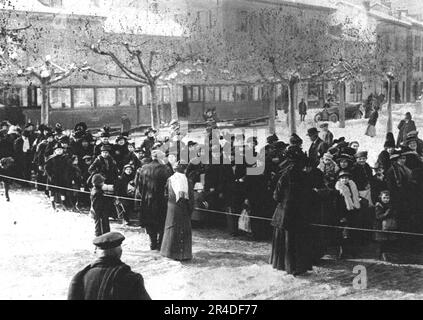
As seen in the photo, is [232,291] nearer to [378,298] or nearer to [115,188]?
[378,298]

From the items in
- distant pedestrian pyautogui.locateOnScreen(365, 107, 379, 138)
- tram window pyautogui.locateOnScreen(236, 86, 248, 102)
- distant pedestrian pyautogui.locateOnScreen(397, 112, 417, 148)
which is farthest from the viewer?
tram window pyautogui.locateOnScreen(236, 86, 248, 102)

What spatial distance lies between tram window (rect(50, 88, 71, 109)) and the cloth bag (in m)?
5.13

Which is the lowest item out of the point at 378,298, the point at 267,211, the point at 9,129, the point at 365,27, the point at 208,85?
the point at 378,298

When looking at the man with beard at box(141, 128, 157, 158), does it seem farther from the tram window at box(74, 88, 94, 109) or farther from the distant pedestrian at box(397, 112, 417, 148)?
the distant pedestrian at box(397, 112, 417, 148)

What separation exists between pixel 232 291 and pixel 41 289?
6.27ft

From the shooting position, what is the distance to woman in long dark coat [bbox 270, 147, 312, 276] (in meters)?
6.14

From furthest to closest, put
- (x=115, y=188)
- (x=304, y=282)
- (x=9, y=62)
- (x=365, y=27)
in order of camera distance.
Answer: (x=9, y=62) < (x=365, y=27) < (x=115, y=188) < (x=304, y=282)

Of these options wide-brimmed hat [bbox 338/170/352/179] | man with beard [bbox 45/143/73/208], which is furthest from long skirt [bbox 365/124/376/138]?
man with beard [bbox 45/143/73/208]

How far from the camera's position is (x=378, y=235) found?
264 inches

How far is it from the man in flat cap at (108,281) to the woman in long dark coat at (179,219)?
3130 millimetres

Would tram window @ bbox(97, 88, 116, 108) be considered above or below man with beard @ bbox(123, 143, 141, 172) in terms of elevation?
above

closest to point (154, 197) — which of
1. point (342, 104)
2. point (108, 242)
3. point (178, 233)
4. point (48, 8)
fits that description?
point (178, 233)

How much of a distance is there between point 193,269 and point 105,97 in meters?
6.67

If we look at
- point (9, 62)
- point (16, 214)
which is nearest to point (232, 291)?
point (16, 214)
